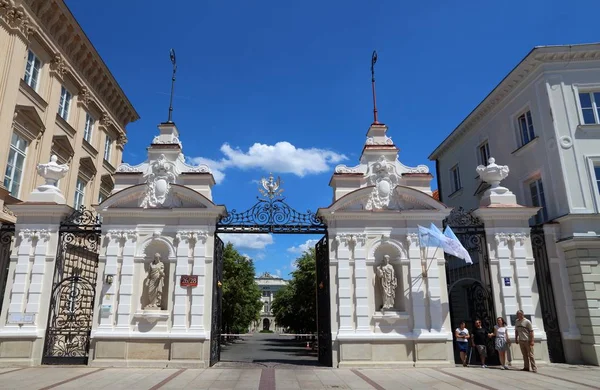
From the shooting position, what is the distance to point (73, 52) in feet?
71.5

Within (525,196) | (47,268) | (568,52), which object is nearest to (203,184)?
(47,268)

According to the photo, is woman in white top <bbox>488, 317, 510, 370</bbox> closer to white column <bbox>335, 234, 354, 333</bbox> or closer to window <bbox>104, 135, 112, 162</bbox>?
white column <bbox>335, 234, 354, 333</bbox>

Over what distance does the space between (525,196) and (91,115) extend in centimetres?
2230

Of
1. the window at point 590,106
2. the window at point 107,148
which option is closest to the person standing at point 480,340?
the window at point 590,106

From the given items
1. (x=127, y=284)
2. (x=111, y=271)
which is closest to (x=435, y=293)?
(x=127, y=284)

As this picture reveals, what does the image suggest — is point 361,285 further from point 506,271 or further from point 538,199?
point 538,199

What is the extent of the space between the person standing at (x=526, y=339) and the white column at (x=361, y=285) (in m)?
4.34

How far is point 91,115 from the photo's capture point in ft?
80.3

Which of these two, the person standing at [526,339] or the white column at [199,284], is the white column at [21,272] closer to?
the white column at [199,284]

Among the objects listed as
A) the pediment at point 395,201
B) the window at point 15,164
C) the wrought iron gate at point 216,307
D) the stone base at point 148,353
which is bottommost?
the stone base at point 148,353

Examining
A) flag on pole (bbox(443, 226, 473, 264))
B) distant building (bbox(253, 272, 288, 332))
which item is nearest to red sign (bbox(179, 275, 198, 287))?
flag on pole (bbox(443, 226, 473, 264))

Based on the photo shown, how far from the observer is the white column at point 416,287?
1354cm

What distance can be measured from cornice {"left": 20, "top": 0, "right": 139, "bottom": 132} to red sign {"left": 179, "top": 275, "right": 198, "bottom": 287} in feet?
41.5

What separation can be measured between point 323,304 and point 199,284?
419 centimetres
